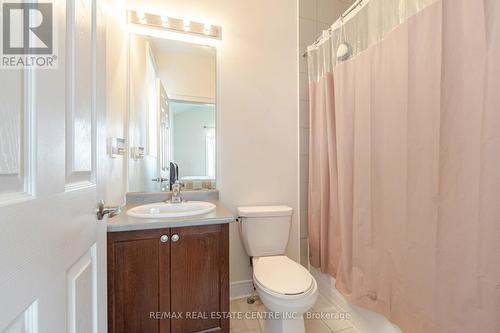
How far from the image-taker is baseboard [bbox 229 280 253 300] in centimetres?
185

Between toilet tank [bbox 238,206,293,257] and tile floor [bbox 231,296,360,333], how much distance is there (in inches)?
16.6

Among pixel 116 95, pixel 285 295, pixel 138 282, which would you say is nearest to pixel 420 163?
pixel 285 295

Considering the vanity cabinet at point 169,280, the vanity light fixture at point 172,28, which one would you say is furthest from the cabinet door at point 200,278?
the vanity light fixture at point 172,28

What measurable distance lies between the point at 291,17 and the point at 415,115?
4.94ft

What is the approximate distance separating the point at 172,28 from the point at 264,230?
1.66m

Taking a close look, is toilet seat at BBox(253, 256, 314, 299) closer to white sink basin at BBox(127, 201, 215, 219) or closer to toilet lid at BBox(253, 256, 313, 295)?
toilet lid at BBox(253, 256, 313, 295)

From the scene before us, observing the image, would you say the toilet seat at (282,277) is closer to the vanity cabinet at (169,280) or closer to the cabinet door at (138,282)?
the vanity cabinet at (169,280)

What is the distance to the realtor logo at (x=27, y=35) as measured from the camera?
0.36m

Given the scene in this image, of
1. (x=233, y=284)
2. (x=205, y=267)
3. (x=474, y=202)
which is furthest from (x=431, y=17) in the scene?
(x=233, y=284)

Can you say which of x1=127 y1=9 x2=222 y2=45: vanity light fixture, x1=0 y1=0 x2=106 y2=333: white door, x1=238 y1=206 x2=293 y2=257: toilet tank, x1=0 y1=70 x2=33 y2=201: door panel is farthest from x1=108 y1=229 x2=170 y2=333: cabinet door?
x1=127 y1=9 x2=222 y2=45: vanity light fixture

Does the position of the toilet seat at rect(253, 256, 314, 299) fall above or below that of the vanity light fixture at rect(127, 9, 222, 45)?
below

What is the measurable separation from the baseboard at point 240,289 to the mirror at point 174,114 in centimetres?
83

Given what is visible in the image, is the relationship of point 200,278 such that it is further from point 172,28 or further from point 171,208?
point 172,28

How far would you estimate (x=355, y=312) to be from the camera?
1511mm
